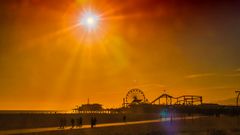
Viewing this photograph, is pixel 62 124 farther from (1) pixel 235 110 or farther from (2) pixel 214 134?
(1) pixel 235 110

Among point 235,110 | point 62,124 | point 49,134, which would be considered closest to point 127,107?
point 235,110

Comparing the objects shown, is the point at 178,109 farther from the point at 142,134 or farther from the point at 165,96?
the point at 142,134

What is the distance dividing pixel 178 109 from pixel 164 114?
17877mm

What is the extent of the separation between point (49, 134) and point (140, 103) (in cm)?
12709

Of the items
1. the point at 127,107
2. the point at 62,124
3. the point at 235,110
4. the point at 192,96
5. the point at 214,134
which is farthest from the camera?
the point at 127,107

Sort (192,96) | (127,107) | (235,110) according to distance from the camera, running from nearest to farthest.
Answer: (235,110) < (192,96) < (127,107)

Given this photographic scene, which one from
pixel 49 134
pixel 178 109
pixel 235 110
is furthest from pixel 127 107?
pixel 49 134

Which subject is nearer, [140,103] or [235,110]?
[235,110]

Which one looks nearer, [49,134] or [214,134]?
[214,134]

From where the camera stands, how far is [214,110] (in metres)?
135

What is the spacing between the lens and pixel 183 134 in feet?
158

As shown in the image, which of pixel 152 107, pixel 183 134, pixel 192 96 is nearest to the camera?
pixel 183 134

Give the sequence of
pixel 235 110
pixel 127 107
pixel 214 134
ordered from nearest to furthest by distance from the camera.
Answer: pixel 214 134
pixel 235 110
pixel 127 107

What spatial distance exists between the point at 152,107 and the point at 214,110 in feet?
116
